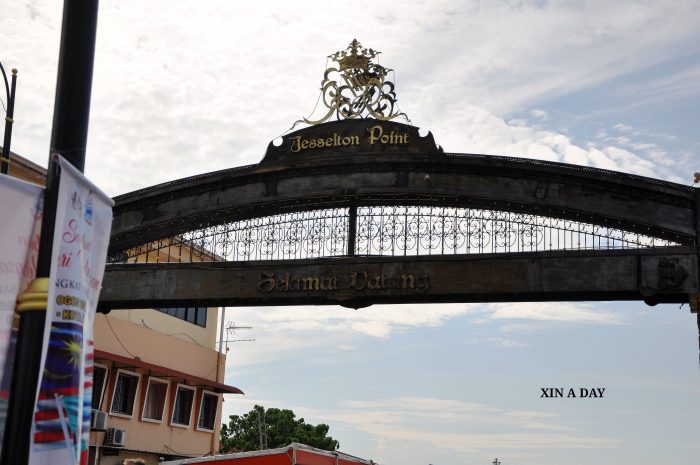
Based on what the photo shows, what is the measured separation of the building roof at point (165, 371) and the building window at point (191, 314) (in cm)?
197

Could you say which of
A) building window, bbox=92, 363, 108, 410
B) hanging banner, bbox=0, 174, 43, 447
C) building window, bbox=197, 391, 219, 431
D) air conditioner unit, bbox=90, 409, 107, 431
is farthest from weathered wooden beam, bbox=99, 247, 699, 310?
building window, bbox=197, 391, 219, 431

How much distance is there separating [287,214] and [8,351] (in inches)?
381

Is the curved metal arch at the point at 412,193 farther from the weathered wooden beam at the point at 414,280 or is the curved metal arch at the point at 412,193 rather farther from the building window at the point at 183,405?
the building window at the point at 183,405

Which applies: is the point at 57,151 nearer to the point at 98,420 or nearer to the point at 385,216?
the point at 385,216

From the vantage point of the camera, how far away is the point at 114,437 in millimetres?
21938

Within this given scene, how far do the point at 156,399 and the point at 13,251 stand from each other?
2145cm

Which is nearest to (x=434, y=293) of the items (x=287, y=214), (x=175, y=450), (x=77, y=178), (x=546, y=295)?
(x=546, y=295)

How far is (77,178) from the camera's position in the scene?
Answer: 4645 millimetres

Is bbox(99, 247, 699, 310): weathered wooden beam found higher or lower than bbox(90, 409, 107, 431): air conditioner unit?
higher

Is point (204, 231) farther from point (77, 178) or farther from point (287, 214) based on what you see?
point (77, 178)

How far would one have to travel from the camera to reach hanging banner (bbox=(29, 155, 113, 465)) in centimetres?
438

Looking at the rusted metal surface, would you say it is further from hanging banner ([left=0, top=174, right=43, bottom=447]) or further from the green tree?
the green tree

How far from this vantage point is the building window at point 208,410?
90.1 feet

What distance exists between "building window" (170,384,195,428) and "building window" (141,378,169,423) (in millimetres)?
598
